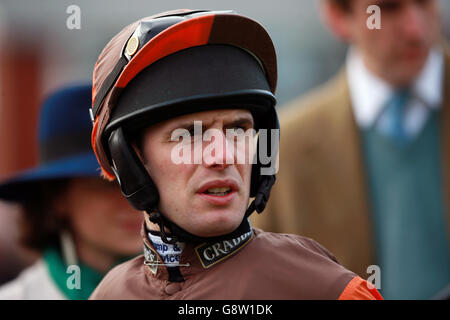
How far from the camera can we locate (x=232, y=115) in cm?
142

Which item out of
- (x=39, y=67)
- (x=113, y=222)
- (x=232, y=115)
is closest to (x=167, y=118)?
(x=232, y=115)

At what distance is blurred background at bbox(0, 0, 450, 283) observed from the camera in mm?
6523

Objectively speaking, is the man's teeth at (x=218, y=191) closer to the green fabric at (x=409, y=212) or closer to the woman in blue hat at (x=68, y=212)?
the woman in blue hat at (x=68, y=212)

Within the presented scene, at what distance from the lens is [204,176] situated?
1396 mm

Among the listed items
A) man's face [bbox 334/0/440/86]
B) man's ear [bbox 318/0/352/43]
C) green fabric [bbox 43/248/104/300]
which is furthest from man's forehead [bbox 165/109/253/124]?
man's ear [bbox 318/0/352/43]

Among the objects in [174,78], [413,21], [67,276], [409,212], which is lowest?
[67,276]

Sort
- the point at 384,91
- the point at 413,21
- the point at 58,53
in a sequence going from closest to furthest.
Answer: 1. the point at 413,21
2. the point at 384,91
3. the point at 58,53

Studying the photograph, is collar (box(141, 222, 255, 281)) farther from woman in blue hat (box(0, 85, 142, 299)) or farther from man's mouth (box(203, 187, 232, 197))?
woman in blue hat (box(0, 85, 142, 299))

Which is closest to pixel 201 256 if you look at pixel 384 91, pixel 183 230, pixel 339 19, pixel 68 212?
pixel 183 230

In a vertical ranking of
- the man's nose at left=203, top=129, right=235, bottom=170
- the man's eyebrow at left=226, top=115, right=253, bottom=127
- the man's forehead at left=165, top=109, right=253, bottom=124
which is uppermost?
the man's forehead at left=165, top=109, right=253, bottom=124

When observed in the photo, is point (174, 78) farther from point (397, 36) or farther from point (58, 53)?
point (58, 53)

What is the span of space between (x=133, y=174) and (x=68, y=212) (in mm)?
1622

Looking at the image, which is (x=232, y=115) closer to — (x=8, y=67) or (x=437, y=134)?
(x=437, y=134)
